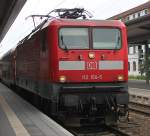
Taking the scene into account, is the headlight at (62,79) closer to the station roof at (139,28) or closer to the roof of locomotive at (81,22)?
the roof of locomotive at (81,22)

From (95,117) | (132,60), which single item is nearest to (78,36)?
(95,117)

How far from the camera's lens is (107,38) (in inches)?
549

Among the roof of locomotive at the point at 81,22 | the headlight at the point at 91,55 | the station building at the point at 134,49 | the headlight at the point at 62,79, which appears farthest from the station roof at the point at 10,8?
the station building at the point at 134,49

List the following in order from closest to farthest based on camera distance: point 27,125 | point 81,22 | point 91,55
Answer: point 27,125 < point 91,55 < point 81,22

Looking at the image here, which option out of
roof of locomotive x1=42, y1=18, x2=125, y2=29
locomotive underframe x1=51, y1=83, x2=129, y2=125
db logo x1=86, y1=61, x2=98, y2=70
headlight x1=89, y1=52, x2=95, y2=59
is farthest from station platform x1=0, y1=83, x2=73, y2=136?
roof of locomotive x1=42, y1=18, x2=125, y2=29

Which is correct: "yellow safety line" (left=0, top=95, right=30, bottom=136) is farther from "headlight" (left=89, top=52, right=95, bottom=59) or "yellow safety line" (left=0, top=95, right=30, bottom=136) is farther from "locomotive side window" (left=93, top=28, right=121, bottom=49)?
"locomotive side window" (left=93, top=28, right=121, bottom=49)

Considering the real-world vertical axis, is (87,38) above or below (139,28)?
below

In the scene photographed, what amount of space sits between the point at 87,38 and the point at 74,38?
0.38 m

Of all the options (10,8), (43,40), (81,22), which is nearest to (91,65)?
(81,22)

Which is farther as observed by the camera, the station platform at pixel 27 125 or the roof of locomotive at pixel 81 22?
the roof of locomotive at pixel 81 22

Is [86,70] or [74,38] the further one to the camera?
[74,38]

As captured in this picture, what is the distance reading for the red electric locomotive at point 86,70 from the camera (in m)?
13.3

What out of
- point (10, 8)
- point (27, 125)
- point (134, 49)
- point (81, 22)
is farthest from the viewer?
point (134, 49)

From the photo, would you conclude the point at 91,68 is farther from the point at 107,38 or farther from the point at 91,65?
the point at 107,38
